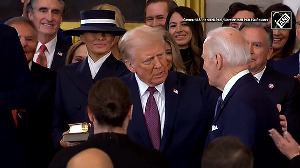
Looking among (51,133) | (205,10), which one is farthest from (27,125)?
(205,10)

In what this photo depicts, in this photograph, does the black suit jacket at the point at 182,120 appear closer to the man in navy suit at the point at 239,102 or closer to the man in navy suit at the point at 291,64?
the man in navy suit at the point at 239,102

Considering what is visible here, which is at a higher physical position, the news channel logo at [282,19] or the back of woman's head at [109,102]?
the back of woman's head at [109,102]

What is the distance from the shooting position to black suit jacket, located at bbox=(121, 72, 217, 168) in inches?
197

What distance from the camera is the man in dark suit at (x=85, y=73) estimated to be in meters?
5.57

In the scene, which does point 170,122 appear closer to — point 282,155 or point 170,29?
point 282,155

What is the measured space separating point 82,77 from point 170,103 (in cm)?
85

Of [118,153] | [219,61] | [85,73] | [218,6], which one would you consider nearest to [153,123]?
[219,61]

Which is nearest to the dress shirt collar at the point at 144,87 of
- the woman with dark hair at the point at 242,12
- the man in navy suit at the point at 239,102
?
the man in navy suit at the point at 239,102

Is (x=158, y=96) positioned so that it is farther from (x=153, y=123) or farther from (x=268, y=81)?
(x=268, y=81)

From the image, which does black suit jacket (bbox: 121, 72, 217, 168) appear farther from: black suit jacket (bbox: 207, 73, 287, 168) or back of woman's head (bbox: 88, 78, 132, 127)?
back of woman's head (bbox: 88, 78, 132, 127)

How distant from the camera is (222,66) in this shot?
4.70 meters

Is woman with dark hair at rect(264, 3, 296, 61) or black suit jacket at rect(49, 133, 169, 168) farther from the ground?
black suit jacket at rect(49, 133, 169, 168)

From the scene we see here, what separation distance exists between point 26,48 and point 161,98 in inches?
51.0

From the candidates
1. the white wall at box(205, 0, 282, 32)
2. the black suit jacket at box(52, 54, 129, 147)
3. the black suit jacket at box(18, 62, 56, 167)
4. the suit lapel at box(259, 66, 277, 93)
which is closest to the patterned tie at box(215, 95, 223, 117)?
the suit lapel at box(259, 66, 277, 93)
